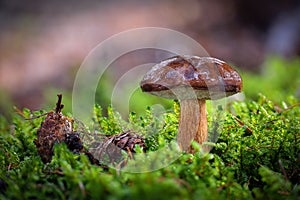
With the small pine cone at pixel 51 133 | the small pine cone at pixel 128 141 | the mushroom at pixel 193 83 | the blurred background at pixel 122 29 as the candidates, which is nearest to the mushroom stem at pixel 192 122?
the mushroom at pixel 193 83

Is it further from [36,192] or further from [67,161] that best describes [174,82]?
[36,192]

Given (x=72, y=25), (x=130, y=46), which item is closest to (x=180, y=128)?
(x=130, y=46)

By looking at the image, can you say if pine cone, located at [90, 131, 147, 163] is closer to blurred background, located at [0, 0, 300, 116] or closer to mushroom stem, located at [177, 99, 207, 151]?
mushroom stem, located at [177, 99, 207, 151]

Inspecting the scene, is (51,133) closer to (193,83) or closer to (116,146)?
(116,146)

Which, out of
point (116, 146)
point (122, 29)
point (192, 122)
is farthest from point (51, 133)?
point (122, 29)

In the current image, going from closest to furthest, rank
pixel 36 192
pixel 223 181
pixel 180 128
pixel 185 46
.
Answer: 1. pixel 36 192
2. pixel 223 181
3. pixel 180 128
4. pixel 185 46

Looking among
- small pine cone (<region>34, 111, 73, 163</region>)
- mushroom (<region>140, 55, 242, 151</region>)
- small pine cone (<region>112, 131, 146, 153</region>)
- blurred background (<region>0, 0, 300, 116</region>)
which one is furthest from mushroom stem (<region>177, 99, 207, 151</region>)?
blurred background (<region>0, 0, 300, 116</region>)
